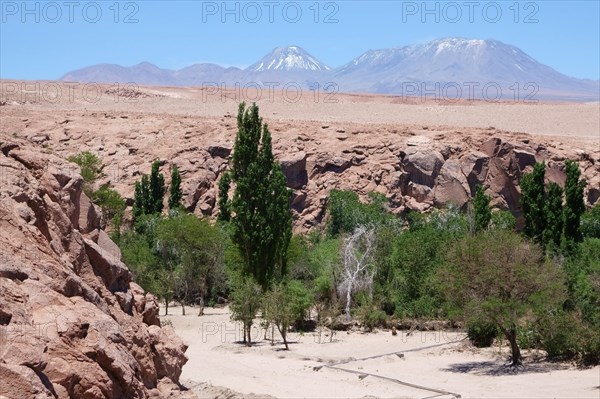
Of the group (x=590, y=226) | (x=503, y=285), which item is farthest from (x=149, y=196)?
(x=503, y=285)

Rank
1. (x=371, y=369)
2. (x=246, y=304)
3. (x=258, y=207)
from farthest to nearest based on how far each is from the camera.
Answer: (x=258, y=207) → (x=246, y=304) → (x=371, y=369)

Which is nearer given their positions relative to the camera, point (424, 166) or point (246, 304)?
point (246, 304)

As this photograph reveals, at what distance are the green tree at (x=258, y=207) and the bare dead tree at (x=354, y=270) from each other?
250 centimetres

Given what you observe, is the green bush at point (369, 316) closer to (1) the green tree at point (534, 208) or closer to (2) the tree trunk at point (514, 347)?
(1) the green tree at point (534, 208)

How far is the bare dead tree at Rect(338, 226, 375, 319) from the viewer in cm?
3772

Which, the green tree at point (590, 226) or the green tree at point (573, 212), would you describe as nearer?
the green tree at point (573, 212)

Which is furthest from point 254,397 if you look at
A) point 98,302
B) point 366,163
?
point 366,163

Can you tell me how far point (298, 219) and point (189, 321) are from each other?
19323 millimetres

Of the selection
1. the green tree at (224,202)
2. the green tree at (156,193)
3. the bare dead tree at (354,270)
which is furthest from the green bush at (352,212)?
the green tree at (156,193)

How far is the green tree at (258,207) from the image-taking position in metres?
36.4

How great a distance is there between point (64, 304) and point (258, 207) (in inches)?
969

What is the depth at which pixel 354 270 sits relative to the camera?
127 ft

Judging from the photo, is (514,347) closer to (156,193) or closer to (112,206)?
(112,206)

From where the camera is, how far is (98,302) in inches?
531
